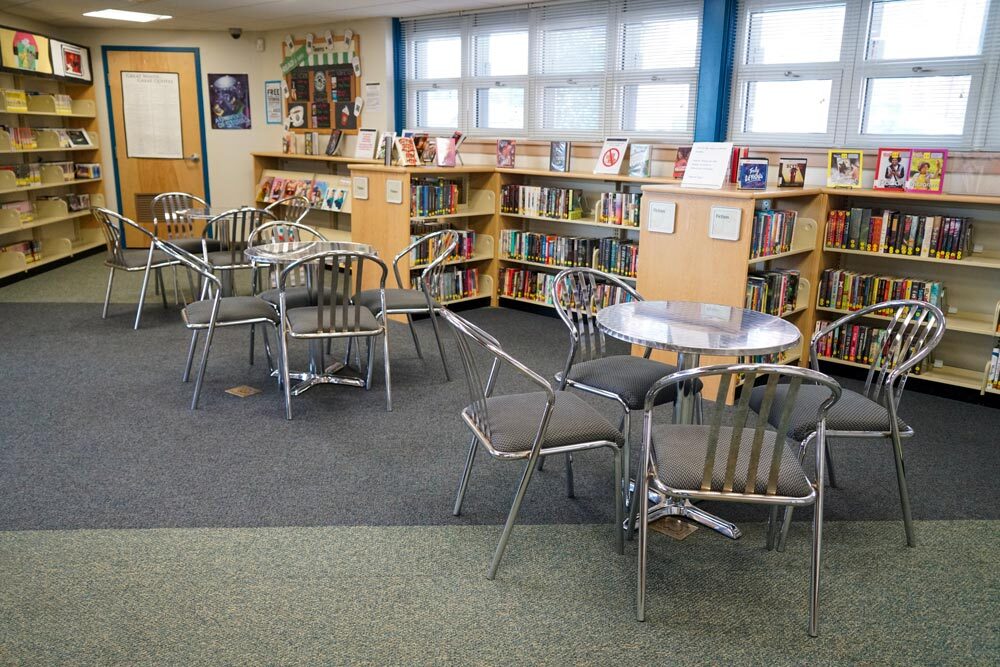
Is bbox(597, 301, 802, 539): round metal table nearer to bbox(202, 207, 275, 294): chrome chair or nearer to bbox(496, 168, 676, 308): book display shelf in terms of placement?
bbox(496, 168, 676, 308): book display shelf

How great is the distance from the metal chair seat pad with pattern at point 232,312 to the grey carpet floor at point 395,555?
435 mm

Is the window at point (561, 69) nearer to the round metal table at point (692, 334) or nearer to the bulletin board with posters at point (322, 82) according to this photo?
the bulletin board with posters at point (322, 82)

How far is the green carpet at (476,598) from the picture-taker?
2117 millimetres

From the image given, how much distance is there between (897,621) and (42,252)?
820cm

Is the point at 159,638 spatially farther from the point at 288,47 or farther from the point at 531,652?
the point at 288,47

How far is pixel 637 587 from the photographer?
2320mm

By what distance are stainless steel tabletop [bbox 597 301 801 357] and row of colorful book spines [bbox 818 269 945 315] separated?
198cm

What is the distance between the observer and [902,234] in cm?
450

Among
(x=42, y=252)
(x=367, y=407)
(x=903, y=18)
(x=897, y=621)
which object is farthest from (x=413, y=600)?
(x=42, y=252)

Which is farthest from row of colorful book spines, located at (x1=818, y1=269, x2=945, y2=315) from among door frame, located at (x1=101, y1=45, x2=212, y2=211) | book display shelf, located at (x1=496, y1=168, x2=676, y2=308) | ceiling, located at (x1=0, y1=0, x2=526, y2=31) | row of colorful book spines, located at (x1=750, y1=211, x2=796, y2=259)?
door frame, located at (x1=101, y1=45, x2=212, y2=211)

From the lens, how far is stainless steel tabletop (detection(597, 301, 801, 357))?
2525 mm

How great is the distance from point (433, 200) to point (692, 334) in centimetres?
356

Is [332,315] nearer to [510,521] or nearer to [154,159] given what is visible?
[510,521]

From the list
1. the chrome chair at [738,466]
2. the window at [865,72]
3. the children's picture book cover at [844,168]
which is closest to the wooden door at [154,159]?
the window at [865,72]
